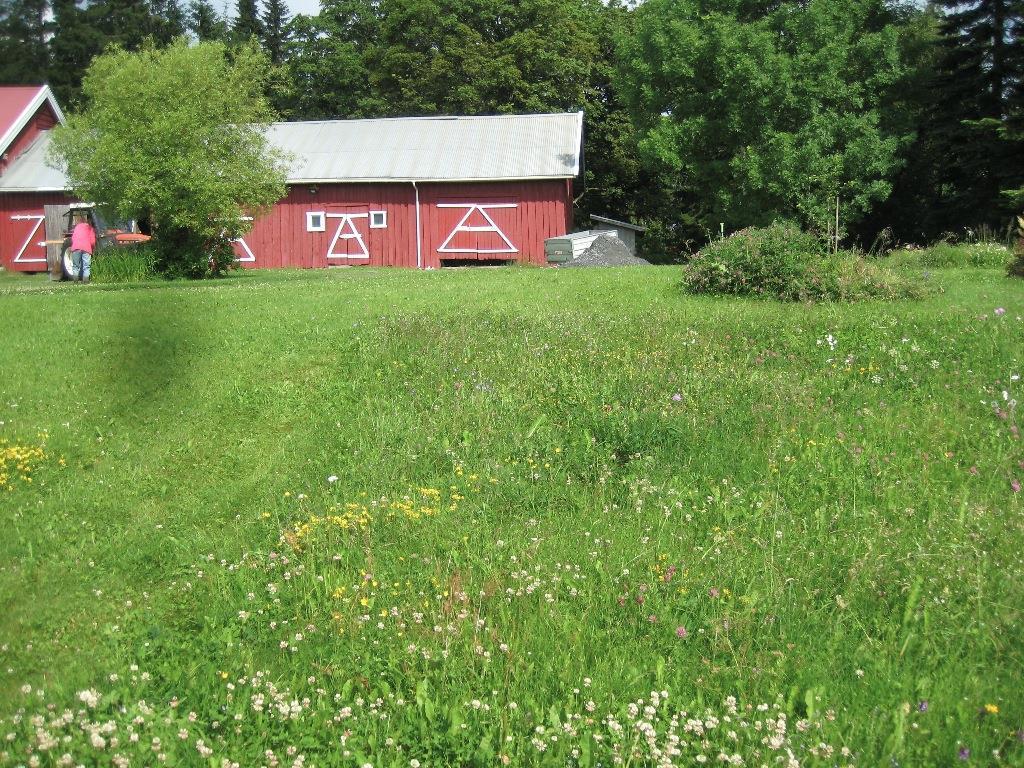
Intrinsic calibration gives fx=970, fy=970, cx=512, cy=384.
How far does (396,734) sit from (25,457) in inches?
180

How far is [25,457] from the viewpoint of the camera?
23.4 ft

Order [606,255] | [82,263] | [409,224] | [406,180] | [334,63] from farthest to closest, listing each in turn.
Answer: [334,63], [409,224], [406,180], [606,255], [82,263]

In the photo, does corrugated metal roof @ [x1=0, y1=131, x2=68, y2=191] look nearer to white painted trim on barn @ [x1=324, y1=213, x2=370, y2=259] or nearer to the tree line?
the tree line

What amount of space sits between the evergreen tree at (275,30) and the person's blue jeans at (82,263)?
42507 millimetres

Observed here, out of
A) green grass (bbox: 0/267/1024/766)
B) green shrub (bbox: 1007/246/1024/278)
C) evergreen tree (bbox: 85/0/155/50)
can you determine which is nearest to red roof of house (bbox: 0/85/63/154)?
evergreen tree (bbox: 85/0/155/50)

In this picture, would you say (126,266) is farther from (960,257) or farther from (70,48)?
(70,48)

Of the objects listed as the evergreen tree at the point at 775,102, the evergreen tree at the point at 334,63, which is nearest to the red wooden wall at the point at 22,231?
the evergreen tree at the point at 334,63

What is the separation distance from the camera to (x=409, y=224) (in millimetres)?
32688

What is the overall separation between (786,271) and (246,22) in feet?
188

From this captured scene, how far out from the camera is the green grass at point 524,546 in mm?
3945

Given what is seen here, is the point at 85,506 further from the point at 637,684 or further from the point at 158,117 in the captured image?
the point at 158,117

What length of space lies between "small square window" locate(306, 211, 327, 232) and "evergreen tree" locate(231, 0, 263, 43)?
→ 1176 inches

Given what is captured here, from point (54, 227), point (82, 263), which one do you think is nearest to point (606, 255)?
point (82, 263)

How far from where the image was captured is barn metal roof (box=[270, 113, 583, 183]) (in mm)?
31953
